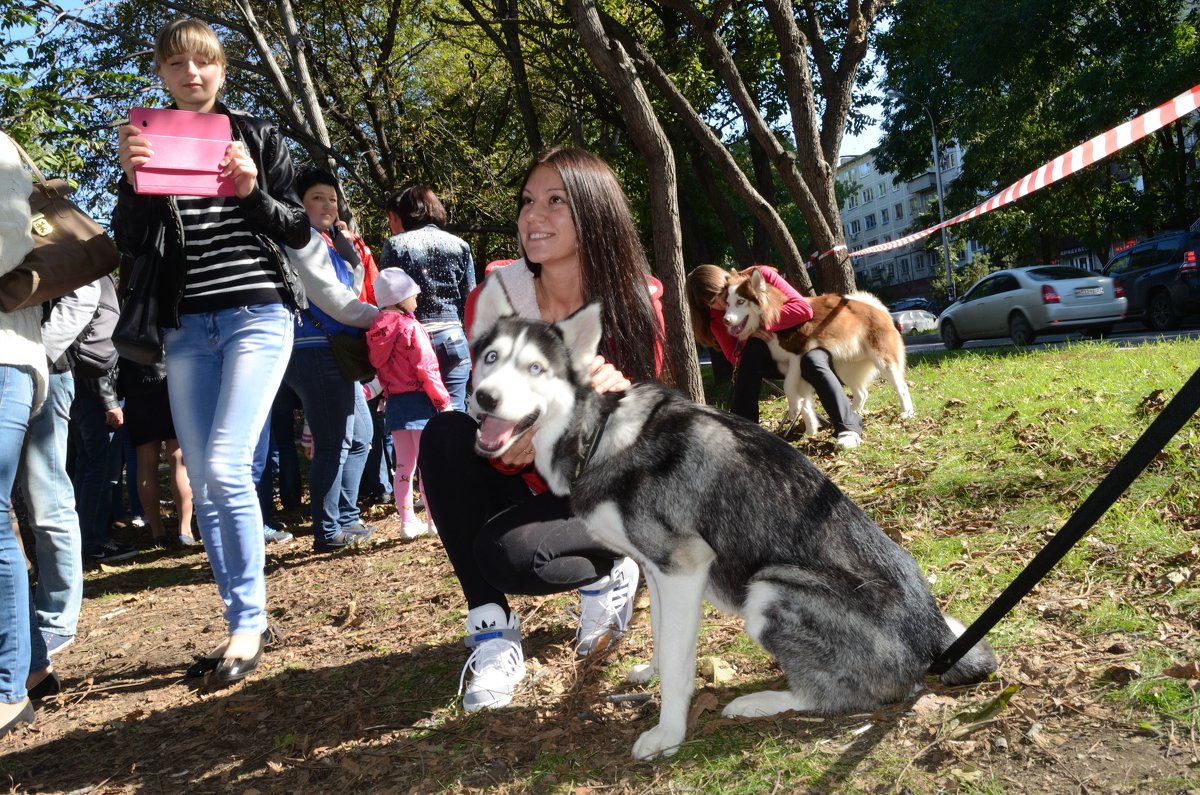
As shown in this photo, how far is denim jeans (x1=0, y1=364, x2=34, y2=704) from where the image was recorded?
321 cm

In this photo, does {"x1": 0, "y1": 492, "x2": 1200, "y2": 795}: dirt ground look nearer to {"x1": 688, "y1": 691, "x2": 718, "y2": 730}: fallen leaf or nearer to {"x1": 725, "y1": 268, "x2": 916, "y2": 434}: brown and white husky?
{"x1": 688, "y1": 691, "x2": 718, "y2": 730}: fallen leaf

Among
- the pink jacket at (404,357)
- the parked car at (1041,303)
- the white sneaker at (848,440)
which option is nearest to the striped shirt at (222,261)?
the pink jacket at (404,357)

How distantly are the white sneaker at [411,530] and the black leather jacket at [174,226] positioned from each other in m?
2.91

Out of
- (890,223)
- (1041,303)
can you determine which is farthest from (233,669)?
(890,223)

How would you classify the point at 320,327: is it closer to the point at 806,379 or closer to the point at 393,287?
the point at 393,287

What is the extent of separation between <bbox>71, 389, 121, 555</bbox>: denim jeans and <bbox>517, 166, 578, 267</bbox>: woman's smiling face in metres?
5.15

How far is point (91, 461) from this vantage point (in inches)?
273

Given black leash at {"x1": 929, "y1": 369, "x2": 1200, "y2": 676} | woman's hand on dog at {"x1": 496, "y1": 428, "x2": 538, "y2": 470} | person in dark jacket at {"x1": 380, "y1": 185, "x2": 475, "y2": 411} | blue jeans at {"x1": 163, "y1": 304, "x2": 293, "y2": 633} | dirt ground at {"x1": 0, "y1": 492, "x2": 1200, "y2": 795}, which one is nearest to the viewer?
black leash at {"x1": 929, "y1": 369, "x2": 1200, "y2": 676}

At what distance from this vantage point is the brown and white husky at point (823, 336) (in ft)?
24.1

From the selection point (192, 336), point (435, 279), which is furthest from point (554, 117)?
point (192, 336)

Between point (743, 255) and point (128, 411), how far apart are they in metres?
9.64

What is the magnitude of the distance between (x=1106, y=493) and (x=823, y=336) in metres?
5.56

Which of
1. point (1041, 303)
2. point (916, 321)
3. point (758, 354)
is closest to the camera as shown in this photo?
point (758, 354)

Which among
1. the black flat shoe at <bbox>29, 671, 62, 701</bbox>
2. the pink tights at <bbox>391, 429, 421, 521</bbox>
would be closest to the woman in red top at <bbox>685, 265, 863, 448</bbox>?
the pink tights at <bbox>391, 429, 421, 521</bbox>
